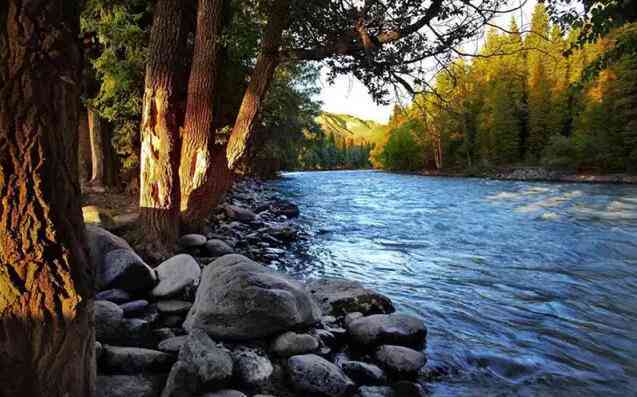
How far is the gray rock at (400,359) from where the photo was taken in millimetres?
3584

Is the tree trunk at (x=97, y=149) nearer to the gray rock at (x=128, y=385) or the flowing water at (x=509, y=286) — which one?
the flowing water at (x=509, y=286)

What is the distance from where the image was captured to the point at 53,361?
1901 mm

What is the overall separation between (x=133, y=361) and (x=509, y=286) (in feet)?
18.8

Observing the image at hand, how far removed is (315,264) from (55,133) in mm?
6307

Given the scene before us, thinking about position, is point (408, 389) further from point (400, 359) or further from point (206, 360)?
point (206, 360)

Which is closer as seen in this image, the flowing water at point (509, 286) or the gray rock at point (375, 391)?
the gray rock at point (375, 391)

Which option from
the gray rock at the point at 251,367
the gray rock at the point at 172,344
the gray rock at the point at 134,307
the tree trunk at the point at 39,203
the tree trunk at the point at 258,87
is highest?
the tree trunk at the point at 258,87

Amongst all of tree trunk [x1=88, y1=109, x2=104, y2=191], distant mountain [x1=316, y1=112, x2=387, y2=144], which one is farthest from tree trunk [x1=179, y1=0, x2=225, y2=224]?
tree trunk [x1=88, y1=109, x2=104, y2=191]

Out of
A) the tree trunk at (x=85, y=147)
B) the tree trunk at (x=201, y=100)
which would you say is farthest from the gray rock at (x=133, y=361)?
the tree trunk at (x=85, y=147)

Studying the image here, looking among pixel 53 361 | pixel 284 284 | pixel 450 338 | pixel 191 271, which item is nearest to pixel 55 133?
pixel 53 361

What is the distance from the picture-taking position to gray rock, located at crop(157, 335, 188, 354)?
3393 mm

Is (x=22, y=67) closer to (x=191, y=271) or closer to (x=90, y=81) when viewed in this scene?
(x=191, y=271)

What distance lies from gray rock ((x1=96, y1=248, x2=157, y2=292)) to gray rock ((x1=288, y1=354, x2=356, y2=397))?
7.53 feet

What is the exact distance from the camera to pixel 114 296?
14.3 feet
